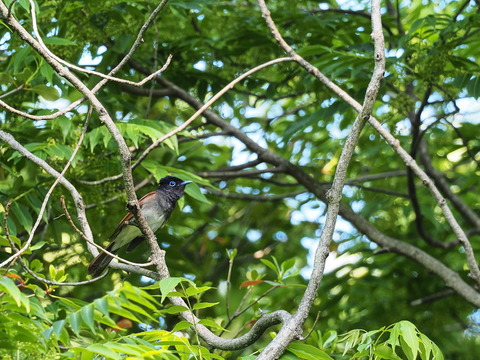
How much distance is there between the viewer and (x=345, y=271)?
8.40m

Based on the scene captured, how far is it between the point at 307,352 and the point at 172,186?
9.21 feet

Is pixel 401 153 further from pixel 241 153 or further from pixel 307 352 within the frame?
pixel 241 153

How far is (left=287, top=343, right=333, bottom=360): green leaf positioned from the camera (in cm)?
381

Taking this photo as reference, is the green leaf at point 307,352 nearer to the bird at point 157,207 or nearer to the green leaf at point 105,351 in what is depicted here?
the green leaf at point 105,351

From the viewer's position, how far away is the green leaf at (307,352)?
3.81m

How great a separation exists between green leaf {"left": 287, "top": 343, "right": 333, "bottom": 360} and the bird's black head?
105 inches

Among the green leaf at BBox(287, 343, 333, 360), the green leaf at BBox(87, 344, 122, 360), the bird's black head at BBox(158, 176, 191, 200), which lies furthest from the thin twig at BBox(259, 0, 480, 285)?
the green leaf at BBox(87, 344, 122, 360)

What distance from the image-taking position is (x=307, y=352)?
12.7 feet

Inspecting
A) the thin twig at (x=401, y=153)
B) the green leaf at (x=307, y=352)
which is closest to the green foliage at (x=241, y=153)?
the green leaf at (x=307, y=352)

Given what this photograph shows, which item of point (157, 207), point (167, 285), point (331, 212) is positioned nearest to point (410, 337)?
point (331, 212)

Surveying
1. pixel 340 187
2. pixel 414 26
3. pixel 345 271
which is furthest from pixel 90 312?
pixel 345 271

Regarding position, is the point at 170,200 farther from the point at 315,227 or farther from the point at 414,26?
the point at 315,227

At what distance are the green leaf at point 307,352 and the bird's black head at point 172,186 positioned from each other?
267 cm

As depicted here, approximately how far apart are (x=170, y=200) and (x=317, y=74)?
2.02 metres
